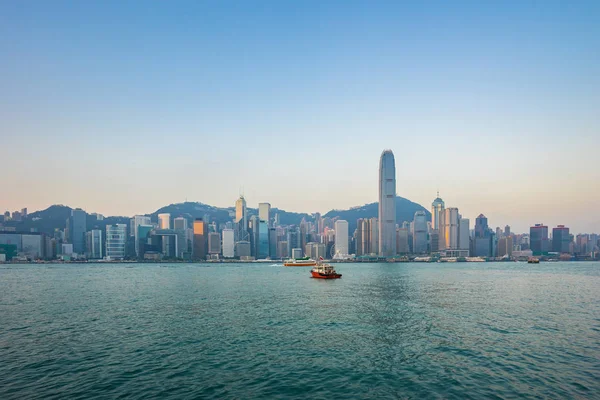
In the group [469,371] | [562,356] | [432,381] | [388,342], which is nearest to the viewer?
[432,381]

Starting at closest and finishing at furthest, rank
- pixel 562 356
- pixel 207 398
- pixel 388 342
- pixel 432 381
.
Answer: pixel 207 398
pixel 432 381
pixel 562 356
pixel 388 342

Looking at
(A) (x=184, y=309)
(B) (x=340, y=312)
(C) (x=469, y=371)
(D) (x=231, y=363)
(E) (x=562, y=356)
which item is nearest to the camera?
(C) (x=469, y=371)

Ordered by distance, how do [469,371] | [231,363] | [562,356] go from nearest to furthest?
[469,371], [231,363], [562,356]

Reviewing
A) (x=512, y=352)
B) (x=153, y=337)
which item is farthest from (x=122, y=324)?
(x=512, y=352)

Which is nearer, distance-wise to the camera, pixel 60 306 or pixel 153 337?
pixel 153 337

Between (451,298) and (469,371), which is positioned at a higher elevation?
(469,371)

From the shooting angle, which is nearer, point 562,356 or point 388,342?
point 562,356

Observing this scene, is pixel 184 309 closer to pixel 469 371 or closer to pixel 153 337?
pixel 153 337

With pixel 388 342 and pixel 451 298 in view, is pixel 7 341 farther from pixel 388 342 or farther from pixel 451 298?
pixel 451 298

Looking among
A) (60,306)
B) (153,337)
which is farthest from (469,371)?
(60,306)
